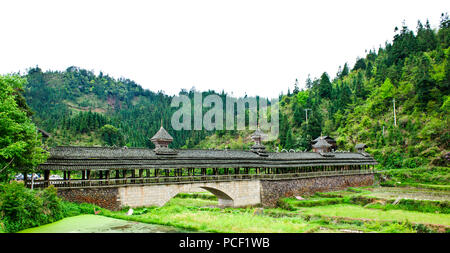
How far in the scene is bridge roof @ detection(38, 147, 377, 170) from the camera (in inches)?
1009

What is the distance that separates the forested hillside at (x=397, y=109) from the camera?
5466cm

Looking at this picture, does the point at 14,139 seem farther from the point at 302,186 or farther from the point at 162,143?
the point at 302,186

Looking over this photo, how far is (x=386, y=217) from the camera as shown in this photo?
89.5 feet

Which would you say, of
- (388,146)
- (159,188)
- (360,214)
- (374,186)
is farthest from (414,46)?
(159,188)

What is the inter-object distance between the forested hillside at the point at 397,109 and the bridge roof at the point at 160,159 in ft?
60.0

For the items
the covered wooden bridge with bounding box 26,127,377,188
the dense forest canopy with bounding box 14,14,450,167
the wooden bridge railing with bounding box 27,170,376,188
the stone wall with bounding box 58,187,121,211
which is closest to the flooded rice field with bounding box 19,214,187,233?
the stone wall with bounding box 58,187,121,211

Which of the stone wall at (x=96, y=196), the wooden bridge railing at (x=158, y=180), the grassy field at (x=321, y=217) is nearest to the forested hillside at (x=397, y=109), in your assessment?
A: the wooden bridge railing at (x=158, y=180)

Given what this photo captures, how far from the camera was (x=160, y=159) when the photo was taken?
3077 centimetres

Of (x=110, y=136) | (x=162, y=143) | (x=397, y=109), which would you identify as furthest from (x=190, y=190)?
(x=110, y=136)

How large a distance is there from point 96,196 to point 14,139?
23.9 ft

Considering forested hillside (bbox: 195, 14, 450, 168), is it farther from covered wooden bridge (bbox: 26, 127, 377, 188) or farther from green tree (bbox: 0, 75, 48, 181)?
green tree (bbox: 0, 75, 48, 181)
